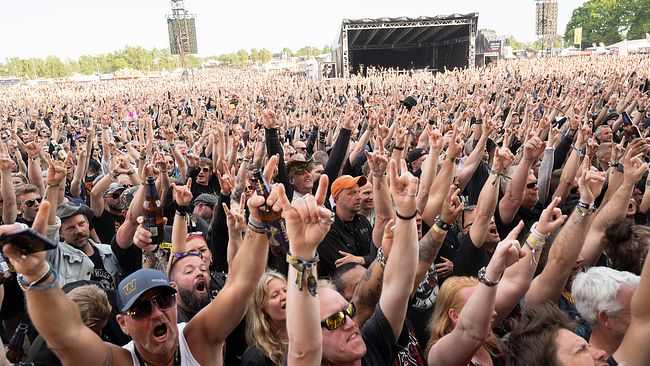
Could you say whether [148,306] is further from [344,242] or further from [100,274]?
[344,242]

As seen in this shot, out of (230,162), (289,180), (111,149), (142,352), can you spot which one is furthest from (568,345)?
(111,149)

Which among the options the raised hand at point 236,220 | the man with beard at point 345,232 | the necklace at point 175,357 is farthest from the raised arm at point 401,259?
the man with beard at point 345,232

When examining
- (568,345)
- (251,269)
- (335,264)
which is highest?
(251,269)

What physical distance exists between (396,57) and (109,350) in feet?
112

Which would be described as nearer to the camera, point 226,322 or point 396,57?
point 226,322

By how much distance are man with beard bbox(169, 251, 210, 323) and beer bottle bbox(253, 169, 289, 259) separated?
60 centimetres

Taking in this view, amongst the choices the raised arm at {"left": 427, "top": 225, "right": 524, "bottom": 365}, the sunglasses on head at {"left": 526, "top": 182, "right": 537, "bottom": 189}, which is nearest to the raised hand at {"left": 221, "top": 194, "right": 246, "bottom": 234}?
the raised arm at {"left": 427, "top": 225, "right": 524, "bottom": 365}

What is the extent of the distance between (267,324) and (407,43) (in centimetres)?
3304

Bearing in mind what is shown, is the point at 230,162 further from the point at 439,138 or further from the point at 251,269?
the point at 251,269

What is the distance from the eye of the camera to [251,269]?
2367 millimetres

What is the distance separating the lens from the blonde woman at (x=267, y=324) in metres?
2.56

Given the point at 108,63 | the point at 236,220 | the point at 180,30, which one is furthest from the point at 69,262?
the point at 108,63

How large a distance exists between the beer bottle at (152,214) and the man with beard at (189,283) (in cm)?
31

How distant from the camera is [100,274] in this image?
395 centimetres
